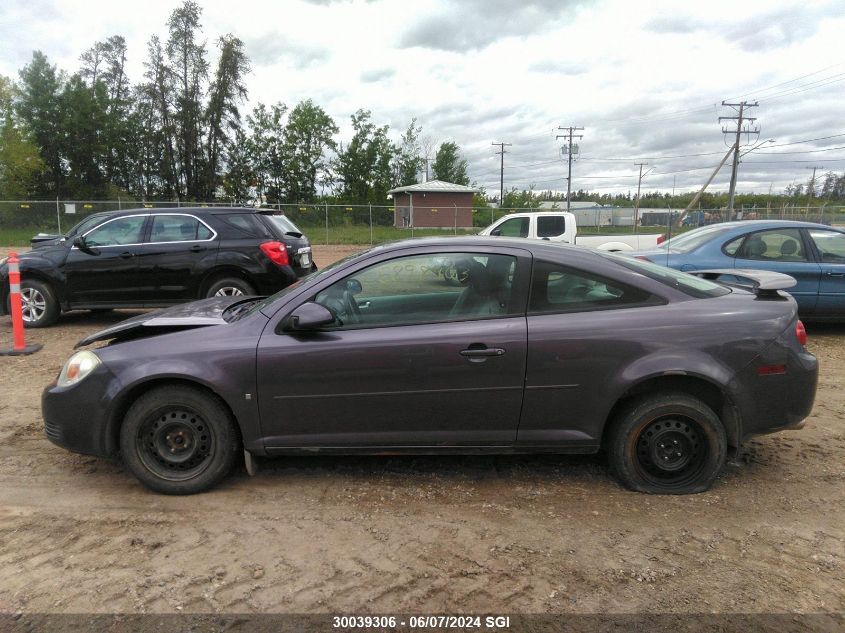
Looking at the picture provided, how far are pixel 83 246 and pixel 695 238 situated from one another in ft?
27.5

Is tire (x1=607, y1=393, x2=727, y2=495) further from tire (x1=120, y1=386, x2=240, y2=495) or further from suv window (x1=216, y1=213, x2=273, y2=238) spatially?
suv window (x1=216, y1=213, x2=273, y2=238)

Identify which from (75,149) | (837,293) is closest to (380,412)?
(837,293)

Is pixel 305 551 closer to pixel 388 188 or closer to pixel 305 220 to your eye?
pixel 305 220

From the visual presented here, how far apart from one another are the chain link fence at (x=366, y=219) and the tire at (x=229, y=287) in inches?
666

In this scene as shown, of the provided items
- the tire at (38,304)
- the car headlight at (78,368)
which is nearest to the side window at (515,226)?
the tire at (38,304)

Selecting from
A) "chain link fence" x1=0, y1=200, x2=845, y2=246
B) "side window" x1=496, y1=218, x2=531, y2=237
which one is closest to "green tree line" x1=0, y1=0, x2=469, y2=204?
"chain link fence" x1=0, y1=200, x2=845, y2=246

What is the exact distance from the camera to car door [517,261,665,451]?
327 centimetres

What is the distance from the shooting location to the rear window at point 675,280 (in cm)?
352

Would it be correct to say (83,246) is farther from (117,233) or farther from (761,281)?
(761,281)

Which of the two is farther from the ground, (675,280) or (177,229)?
(177,229)

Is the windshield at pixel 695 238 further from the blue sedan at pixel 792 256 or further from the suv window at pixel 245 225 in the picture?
the suv window at pixel 245 225

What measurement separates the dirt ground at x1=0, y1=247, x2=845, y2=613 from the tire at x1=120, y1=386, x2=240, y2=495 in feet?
0.47

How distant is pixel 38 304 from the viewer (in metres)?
8.14

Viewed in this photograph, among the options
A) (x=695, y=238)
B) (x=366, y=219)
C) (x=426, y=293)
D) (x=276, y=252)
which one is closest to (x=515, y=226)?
(x=695, y=238)
